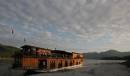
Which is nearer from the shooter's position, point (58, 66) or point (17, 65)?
point (17, 65)

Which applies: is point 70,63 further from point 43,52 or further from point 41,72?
point 41,72

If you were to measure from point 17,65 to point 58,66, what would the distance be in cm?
2341

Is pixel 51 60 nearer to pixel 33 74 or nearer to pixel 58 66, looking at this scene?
pixel 58 66

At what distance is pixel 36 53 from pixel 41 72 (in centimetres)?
637

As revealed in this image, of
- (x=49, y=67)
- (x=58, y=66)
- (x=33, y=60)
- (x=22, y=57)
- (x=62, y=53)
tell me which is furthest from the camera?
(x=62, y=53)

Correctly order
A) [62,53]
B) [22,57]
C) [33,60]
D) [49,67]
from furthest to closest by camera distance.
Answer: [62,53] < [49,67] < [33,60] < [22,57]

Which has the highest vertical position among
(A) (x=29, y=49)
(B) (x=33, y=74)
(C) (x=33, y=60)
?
(A) (x=29, y=49)

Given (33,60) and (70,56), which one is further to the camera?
(70,56)

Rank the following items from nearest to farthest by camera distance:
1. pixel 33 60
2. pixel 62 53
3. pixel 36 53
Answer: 1. pixel 33 60
2. pixel 36 53
3. pixel 62 53

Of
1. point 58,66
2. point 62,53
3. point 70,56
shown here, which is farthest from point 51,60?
point 70,56

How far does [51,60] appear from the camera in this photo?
6450cm

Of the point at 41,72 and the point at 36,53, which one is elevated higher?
the point at 36,53

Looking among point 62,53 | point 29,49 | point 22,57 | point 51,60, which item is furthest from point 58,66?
point 22,57

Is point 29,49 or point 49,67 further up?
point 29,49
